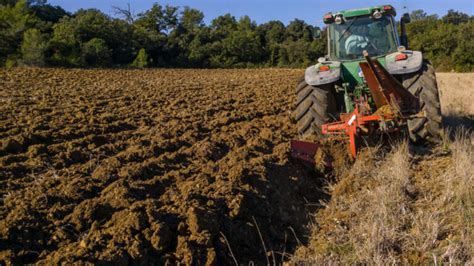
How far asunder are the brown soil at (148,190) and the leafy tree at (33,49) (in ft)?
51.1

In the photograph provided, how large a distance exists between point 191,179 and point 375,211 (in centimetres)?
146

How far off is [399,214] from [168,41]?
96.6ft

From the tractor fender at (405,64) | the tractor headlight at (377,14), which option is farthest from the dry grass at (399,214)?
the tractor headlight at (377,14)

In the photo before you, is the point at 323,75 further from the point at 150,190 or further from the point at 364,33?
the point at 150,190

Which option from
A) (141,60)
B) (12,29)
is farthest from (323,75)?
(141,60)

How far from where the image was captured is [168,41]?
31.7m

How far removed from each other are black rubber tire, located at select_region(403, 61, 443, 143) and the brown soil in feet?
4.64

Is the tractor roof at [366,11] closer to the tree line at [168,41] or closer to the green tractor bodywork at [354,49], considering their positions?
the green tractor bodywork at [354,49]

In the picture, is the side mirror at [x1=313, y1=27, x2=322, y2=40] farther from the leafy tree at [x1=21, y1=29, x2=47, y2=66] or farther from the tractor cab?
the leafy tree at [x1=21, y1=29, x2=47, y2=66]

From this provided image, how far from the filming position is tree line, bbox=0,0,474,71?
75.8ft

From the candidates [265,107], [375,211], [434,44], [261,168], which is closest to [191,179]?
[261,168]

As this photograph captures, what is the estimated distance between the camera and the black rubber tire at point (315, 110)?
5.51 metres

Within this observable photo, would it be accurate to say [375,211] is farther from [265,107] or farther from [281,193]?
[265,107]

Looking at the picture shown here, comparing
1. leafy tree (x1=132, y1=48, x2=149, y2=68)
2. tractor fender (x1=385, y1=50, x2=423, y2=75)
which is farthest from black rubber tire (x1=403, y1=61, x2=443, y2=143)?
leafy tree (x1=132, y1=48, x2=149, y2=68)
